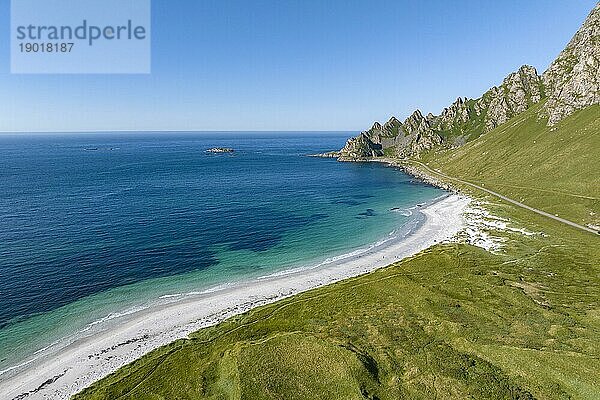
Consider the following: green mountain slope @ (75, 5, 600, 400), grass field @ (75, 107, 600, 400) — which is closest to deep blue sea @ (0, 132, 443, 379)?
green mountain slope @ (75, 5, 600, 400)

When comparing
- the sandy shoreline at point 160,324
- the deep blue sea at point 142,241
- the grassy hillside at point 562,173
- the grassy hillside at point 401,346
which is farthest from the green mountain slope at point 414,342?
the grassy hillside at point 562,173

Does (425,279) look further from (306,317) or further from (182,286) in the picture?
(182,286)

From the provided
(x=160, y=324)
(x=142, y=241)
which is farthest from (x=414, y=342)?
(x=142, y=241)

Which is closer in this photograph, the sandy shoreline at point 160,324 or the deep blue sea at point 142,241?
the sandy shoreline at point 160,324

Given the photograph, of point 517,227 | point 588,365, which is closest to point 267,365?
point 588,365

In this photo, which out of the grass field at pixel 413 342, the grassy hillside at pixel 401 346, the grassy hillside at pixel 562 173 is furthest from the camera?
the grassy hillside at pixel 562 173

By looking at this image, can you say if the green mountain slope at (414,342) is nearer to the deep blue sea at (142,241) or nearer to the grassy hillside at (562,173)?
the deep blue sea at (142,241)
